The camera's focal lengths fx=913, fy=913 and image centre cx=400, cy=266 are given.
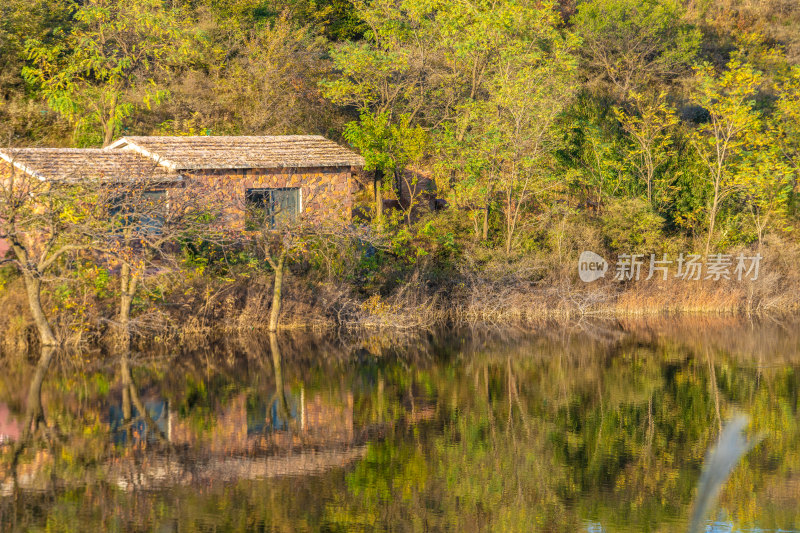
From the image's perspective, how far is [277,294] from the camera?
23844 millimetres

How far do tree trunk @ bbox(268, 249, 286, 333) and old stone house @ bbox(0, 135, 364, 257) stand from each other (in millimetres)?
1121

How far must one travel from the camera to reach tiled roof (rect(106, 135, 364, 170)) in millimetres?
25016

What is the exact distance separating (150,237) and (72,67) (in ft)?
42.8

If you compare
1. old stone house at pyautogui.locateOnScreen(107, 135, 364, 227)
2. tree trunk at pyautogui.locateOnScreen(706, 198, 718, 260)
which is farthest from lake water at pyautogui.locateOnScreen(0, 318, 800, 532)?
tree trunk at pyautogui.locateOnScreen(706, 198, 718, 260)

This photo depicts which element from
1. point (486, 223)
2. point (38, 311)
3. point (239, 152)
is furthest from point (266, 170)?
point (38, 311)

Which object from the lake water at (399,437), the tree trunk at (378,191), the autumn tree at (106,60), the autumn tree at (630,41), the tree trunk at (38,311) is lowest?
the lake water at (399,437)

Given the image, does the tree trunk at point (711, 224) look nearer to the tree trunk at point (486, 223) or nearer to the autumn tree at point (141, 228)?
the tree trunk at point (486, 223)

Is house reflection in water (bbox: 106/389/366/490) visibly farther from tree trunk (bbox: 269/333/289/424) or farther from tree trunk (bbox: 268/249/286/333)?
tree trunk (bbox: 268/249/286/333)

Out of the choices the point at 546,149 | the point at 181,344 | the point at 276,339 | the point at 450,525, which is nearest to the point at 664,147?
the point at 546,149

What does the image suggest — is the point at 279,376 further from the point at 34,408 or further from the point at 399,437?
the point at 399,437

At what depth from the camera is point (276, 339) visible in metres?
23.0

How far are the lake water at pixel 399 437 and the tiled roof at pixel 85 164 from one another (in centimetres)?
443

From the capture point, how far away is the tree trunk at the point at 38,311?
2058cm

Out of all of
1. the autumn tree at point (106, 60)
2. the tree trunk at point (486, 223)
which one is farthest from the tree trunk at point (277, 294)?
the autumn tree at point (106, 60)
